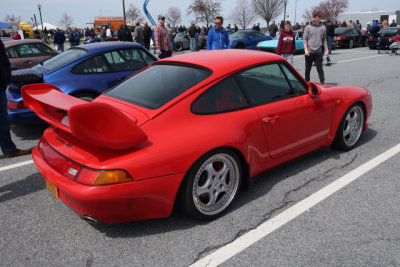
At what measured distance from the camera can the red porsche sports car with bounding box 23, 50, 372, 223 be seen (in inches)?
89.9

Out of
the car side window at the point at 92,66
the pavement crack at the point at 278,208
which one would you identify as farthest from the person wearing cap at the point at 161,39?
the pavement crack at the point at 278,208

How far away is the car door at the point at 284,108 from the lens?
10.2 feet

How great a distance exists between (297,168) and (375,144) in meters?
1.50

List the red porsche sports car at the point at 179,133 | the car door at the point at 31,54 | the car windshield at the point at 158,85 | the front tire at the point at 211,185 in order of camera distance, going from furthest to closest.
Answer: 1. the car door at the point at 31,54
2. the car windshield at the point at 158,85
3. the front tire at the point at 211,185
4. the red porsche sports car at the point at 179,133

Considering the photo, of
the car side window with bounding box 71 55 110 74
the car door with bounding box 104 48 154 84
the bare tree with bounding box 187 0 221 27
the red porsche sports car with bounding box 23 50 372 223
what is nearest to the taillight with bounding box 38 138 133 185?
the red porsche sports car with bounding box 23 50 372 223

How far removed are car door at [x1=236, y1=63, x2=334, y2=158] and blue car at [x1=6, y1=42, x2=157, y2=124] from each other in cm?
316

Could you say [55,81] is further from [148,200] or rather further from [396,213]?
[396,213]

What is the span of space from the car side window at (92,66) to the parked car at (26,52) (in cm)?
443

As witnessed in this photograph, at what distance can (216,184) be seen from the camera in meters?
2.81

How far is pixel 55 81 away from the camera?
520cm

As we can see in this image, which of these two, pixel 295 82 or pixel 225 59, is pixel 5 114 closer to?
pixel 225 59

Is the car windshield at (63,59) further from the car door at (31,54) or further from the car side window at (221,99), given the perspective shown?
the car door at (31,54)

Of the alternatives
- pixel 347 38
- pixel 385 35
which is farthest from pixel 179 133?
pixel 385 35

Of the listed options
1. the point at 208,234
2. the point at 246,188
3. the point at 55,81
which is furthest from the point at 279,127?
the point at 55,81
